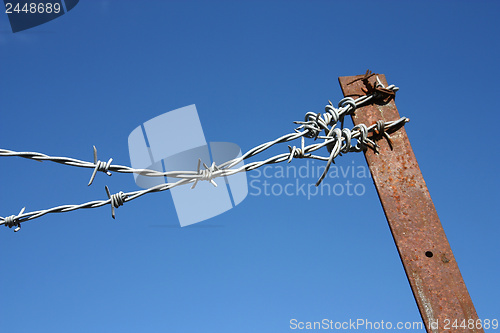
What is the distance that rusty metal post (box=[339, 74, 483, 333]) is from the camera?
2236mm

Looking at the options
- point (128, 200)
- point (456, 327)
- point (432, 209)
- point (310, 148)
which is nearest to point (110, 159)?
point (128, 200)

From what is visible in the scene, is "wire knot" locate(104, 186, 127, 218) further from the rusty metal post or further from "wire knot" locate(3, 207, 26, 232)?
the rusty metal post

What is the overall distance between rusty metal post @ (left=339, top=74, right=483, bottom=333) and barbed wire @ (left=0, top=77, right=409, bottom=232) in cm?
6

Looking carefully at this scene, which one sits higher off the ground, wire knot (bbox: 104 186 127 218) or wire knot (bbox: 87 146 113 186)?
wire knot (bbox: 87 146 113 186)

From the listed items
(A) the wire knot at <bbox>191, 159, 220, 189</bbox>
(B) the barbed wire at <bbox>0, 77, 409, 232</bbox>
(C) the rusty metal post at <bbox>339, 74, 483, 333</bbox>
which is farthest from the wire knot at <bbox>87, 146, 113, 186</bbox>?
(C) the rusty metal post at <bbox>339, 74, 483, 333</bbox>

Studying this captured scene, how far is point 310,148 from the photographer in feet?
8.73

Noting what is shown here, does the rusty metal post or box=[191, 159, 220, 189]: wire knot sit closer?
the rusty metal post

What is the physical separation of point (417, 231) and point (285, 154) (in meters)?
0.76

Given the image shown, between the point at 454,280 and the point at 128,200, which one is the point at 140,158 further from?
the point at 454,280

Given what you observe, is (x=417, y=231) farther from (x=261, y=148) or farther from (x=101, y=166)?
(x=101, y=166)

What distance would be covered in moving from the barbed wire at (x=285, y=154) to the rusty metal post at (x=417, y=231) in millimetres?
63

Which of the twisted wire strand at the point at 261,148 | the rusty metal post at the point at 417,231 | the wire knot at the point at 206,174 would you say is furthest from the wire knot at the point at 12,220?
the rusty metal post at the point at 417,231

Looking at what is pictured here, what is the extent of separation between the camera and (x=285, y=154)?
8.64 ft

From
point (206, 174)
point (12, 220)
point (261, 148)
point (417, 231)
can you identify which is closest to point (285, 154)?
point (261, 148)
